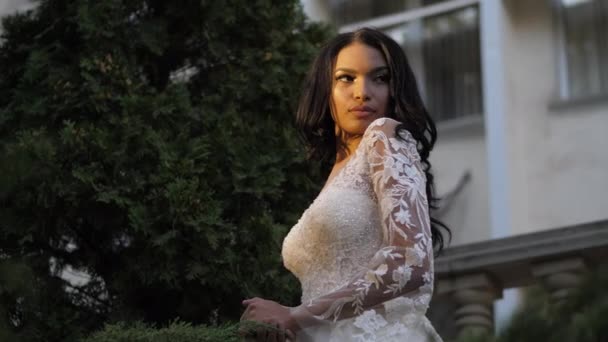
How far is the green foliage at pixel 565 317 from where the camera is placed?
A: 65.3 inches

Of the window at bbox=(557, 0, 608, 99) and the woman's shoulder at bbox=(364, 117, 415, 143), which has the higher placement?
the woman's shoulder at bbox=(364, 117, 415, 143)

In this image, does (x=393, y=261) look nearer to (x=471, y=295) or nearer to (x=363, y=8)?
(x=471, y=295)

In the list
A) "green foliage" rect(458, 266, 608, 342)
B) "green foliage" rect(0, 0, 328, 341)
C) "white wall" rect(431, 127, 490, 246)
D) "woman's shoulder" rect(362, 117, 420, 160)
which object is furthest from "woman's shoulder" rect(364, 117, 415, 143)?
"white wall" rect(431, 127, 490, 246)

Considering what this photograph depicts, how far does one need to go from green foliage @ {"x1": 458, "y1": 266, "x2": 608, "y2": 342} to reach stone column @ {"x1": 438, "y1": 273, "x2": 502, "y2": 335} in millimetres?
7057

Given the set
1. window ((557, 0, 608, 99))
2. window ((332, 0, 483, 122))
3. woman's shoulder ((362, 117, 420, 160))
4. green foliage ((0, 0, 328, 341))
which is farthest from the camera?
window ((332, 0, 483, 122))

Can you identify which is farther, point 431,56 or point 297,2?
point 431,56

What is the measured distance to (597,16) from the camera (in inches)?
491

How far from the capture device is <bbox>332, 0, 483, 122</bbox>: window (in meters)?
13.1

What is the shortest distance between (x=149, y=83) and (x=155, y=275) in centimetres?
121

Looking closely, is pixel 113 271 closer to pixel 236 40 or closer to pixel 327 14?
pixel 236 40

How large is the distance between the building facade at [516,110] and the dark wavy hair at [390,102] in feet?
25.8

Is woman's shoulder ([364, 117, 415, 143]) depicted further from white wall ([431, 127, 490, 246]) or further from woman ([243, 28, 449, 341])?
white wall ([431, 127, 490, 246])

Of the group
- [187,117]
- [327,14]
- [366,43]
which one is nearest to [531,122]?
[327,14]

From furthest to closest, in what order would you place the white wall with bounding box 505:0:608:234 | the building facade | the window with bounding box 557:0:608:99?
the window with bounding box 557:0:608:99 < the building facade < the white wall with bounding box 505:0:608:234
